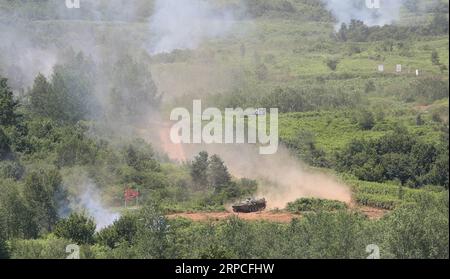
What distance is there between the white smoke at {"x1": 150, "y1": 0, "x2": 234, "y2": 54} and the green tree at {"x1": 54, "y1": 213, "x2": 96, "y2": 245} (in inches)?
1505

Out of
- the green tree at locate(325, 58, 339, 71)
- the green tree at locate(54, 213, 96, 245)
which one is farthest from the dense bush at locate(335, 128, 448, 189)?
the green tree at locate(325, 58, 339, 71)

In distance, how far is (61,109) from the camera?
152 ft

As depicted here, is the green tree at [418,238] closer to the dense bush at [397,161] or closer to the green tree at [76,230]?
the green tree at [76,230]

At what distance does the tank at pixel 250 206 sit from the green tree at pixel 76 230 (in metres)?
7.67

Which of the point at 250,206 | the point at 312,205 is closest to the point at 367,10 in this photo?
the point at 312,205

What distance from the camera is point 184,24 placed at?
69.2 metres

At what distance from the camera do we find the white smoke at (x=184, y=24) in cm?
6825

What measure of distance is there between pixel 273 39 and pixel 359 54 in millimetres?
5870

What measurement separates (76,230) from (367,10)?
48.6 m

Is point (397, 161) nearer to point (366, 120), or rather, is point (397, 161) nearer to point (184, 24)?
point (366, 120)

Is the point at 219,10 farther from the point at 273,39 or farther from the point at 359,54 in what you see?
the point at 359,54

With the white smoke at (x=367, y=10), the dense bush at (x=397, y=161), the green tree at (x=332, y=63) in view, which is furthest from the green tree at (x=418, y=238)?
the white smoke at (x=367, y=10)

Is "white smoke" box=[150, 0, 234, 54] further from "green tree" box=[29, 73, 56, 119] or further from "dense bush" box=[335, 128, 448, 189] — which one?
"dense bush" box=[335, 128, 448, 189]
